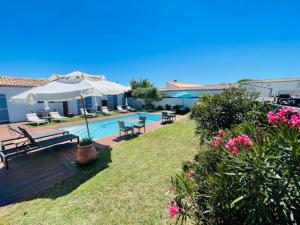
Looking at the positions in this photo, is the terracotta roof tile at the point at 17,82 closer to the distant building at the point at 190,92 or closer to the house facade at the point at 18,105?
the house facade at the point at 18,105

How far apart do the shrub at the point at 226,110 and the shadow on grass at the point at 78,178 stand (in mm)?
4016

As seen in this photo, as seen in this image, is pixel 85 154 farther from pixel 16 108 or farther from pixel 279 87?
pixel 279 87

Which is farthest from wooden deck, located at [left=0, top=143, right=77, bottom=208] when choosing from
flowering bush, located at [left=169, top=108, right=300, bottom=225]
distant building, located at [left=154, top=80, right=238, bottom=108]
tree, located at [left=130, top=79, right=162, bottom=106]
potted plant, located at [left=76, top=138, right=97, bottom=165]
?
distant building, located at [left=154, top=80, right=238, bottom=108]

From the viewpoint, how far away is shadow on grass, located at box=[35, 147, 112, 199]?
438 cm

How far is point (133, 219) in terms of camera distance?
3.33 m

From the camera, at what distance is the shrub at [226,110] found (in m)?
5.01

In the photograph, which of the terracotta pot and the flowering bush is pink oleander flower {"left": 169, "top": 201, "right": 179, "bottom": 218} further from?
the terracotta pot

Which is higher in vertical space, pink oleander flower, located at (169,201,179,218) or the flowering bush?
the flowering bush

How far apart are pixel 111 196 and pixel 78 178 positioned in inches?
67.8

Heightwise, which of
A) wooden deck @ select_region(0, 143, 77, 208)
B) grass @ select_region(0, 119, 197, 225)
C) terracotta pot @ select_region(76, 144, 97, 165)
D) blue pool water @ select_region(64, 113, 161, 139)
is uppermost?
terracotta pot @ select_region(76, 144, 97, 165)

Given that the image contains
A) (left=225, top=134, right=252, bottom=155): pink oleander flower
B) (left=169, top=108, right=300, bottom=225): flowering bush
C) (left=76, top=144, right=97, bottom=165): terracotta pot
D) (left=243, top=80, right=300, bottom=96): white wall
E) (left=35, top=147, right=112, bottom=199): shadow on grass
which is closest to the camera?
(left=169, top=108, right=300, bottom=225): flowering bush

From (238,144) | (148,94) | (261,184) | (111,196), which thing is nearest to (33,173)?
(111,196)

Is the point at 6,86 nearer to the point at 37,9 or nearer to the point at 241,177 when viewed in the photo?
the point at 37,9

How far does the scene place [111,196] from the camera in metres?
4.10
